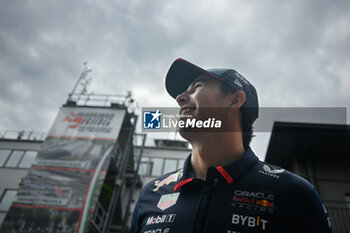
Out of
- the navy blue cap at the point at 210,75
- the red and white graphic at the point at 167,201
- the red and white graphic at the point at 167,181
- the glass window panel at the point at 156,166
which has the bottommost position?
the red and white graphic at the point at 167,201

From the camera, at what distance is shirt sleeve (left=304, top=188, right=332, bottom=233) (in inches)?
54.0

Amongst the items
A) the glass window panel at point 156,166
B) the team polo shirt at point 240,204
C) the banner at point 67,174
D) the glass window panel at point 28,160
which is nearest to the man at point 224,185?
the team polo shirt at point 240,204

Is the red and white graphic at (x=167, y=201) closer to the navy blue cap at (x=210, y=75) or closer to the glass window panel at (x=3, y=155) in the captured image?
the navy blue cap at (x=210, y=75)

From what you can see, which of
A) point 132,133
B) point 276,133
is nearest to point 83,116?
point 132,133

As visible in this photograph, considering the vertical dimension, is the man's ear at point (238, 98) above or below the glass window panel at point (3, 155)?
below

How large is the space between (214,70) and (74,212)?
44.7 feet

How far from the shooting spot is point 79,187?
13742 mm

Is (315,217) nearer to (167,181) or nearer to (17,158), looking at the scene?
(167,181)

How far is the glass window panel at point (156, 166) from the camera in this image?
24797 mm

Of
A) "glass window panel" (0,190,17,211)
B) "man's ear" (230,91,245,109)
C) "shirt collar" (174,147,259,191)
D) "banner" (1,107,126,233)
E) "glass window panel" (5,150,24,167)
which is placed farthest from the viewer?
"glass window panel" (5,150,24,167)

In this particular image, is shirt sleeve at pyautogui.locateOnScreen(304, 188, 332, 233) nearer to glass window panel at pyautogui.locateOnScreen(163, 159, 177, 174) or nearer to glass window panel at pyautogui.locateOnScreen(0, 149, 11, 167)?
glass window panel at pyautogui.locateOnScreen(163, 159, 177, 174)

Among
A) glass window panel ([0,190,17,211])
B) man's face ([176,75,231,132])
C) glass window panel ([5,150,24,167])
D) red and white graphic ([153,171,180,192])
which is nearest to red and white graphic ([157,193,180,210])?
red and white graphic ([153,171,180,192])

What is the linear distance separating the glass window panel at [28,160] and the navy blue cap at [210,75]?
26.3 m

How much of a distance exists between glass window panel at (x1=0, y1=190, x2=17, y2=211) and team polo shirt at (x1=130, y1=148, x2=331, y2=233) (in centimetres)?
2556
